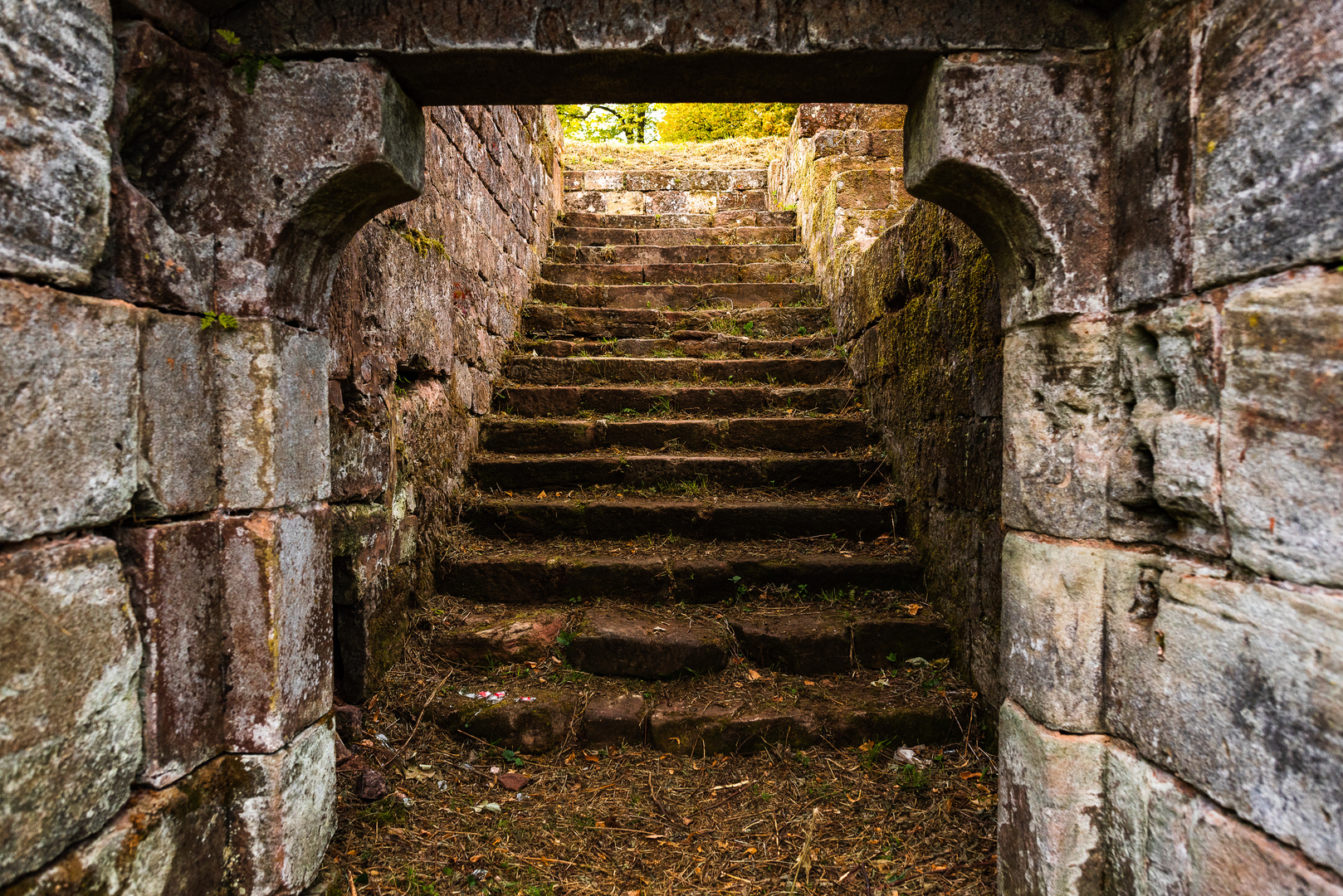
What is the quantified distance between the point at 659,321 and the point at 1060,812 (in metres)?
4.20

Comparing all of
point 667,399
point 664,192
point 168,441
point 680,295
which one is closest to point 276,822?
point 168,441

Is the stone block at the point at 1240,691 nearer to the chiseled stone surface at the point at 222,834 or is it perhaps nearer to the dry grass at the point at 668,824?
the dry grass at the point at 668,824

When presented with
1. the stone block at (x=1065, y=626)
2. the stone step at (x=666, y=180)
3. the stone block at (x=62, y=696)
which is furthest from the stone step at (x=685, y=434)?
the stone step at (x=666, y=180)

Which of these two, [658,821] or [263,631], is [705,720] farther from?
[263,631]

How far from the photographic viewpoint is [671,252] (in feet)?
20.4

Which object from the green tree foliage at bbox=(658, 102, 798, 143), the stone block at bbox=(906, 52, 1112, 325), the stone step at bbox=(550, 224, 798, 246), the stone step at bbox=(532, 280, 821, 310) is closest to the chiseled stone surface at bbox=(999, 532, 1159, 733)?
the stone block at bbox=(906, 52, 1112, 325)

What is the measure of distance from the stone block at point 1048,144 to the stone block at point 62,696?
2.04 metres

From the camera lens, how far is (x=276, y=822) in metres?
1.66

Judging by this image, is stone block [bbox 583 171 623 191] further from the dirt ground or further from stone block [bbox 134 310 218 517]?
stone block [bbox 134 310 218 517]

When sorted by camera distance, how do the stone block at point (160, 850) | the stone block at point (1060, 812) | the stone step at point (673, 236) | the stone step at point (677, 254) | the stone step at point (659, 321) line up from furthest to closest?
the stone step at point (673, 236), the stone step at point (677, 254), the stone step at point (659, 321), the stone block at point (1060, 812), the stone block at point (160, 850)

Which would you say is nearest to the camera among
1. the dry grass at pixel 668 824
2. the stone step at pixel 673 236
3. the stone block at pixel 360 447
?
the dry grass at pixel 668 824

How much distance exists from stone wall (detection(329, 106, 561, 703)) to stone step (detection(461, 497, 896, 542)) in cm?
30

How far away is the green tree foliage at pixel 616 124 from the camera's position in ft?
41.1

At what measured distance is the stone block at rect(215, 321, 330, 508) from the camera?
164cm
